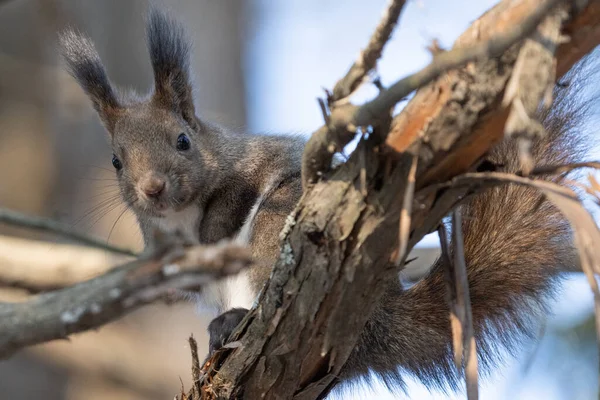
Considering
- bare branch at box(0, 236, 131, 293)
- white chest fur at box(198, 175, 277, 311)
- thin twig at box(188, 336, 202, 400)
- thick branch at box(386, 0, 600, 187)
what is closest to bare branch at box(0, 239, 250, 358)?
thick branch at box(386, 0, 600, 187)

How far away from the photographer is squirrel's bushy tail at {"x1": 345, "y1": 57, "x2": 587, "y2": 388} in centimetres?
194

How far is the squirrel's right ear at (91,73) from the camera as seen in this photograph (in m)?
2.82

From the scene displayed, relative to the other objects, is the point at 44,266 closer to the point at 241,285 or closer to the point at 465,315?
A: the point at 241,285

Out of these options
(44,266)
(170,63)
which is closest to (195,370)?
(170,63)

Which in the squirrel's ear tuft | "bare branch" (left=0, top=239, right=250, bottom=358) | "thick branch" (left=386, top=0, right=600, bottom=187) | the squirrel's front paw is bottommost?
"bare branch" (left=0, top=239, right=250, bottom=358)

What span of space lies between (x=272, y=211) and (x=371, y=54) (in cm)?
128

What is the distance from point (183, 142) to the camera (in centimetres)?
288

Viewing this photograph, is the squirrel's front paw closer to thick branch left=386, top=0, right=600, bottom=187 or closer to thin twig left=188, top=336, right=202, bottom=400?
thin twig left=188, top=336, right=202, bottom=400

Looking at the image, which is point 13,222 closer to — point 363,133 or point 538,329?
point 363,133

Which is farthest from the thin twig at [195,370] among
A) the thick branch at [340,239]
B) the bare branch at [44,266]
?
the bare branch at [44,266]

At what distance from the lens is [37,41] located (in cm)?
A: 474

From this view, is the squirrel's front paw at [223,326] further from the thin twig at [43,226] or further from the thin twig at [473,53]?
the thin twig at [473,53]

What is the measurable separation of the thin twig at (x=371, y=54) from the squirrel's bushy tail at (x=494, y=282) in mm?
672

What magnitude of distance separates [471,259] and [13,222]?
4.70 feet
